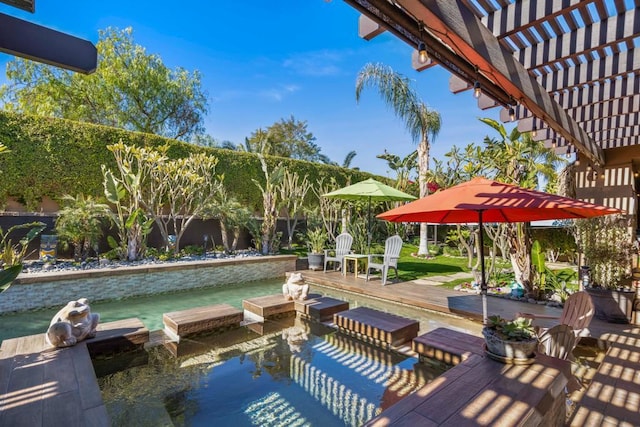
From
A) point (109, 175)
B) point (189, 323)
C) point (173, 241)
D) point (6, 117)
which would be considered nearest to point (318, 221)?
point (173, 241)

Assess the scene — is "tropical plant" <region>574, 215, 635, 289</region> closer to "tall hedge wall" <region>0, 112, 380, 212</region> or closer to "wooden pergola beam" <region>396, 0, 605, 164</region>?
"wooden pergola beam" <region>396, 0, 605, 164</region>

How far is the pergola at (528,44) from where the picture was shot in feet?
7.80

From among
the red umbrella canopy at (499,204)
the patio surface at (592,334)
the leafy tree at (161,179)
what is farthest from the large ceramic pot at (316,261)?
the red umbrella canopy at (499,204)

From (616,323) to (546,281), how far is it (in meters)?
1.61

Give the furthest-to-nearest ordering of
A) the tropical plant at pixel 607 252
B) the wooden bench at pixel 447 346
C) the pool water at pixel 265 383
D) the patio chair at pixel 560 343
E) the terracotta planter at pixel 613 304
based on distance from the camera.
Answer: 1. the tropical plant at pixel 607 252
2. the terracotta planter at pixel 613 304
3. the wooden bench at pixel 447 346
4. the patio chair at pixel 560 343
5. the pool water at pixel 265 383

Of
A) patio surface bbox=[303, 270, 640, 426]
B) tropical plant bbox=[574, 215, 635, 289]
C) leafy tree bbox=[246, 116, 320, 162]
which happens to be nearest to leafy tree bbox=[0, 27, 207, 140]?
leafy tree bbox=[246, 116, 320, 162]

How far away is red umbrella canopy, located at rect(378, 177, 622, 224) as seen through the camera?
9.44 ft

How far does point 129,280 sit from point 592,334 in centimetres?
797

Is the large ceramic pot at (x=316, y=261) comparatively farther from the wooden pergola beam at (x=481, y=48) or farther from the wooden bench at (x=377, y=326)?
the wooden pergola beam at (x=481, y=48)

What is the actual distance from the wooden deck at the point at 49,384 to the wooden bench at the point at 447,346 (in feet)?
9.83

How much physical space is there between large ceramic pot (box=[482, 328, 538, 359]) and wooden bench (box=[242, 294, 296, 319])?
330 centimetres

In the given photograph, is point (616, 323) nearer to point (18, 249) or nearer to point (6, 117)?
point (18, 249)

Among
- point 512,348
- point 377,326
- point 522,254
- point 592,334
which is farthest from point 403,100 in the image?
point 512,348

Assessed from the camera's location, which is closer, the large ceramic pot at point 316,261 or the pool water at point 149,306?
the pool water at point 149,306
